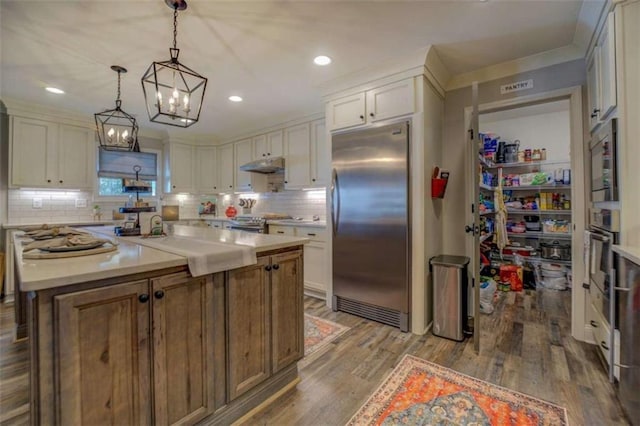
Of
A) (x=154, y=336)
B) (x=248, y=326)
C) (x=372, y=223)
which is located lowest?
(x=248, y=326)

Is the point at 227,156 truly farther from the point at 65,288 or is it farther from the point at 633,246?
the point at 633,246

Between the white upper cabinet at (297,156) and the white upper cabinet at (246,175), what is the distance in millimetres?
798

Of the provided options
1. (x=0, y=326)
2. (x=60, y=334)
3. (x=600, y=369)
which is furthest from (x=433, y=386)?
(x=0, y=326)

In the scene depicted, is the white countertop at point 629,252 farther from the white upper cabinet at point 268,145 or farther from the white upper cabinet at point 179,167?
the white upper cabinet at point 179,167

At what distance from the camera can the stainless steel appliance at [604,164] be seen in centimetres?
177

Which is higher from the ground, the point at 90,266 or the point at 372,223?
the point at 372,223

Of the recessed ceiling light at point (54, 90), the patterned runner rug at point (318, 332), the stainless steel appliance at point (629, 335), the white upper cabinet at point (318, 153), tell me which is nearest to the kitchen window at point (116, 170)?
the recessed ceiling light at point (54, 90)

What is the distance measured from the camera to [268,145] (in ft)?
15.3

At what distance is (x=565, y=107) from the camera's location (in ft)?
13.8

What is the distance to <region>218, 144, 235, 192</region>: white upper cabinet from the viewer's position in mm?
5348

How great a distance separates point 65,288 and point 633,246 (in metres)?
2.78

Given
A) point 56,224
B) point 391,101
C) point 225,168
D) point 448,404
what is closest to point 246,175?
point 225,168

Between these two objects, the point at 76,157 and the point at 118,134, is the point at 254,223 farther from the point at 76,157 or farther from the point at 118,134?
the point at 76,157

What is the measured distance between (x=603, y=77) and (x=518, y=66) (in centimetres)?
86
